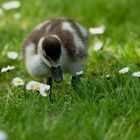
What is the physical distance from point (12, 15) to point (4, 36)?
2.51 ft

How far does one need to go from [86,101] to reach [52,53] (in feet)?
2.12

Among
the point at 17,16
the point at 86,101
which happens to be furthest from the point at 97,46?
the point at 86,101

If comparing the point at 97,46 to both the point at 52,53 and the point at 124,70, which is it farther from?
the point at 52,53

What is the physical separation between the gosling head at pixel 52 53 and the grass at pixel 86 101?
17 centimetres

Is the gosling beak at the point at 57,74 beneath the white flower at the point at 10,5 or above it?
above

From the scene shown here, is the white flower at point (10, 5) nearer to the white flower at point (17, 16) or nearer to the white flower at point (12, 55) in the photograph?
the white flower at point (17, 16)

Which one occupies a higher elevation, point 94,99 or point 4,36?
point 94,99

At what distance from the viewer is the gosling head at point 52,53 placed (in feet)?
14.9

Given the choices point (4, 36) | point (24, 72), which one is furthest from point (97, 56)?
point (4, 36)

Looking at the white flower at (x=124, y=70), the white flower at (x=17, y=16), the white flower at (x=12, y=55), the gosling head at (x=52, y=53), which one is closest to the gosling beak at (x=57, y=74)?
the gosling head at (x=52, y=53)

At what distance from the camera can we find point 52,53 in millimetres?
4570

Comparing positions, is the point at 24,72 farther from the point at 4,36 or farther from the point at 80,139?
the point at 80,139

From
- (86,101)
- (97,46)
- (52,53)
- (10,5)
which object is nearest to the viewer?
(86,101)

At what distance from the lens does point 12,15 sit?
7258 mm
